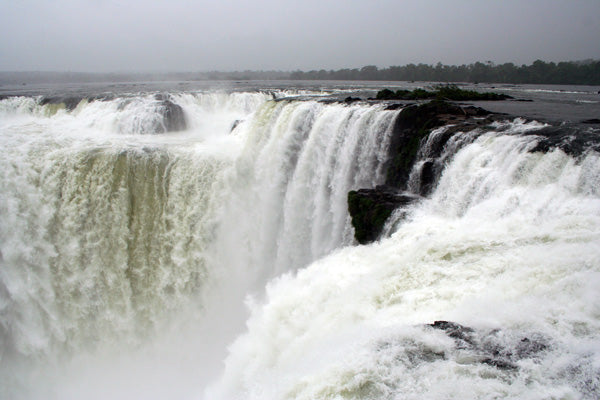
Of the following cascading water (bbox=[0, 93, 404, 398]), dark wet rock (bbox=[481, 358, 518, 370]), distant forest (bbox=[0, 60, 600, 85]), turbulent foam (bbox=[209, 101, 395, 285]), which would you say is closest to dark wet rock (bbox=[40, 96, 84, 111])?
cascading water (bbox=[0, 93, 404, 398])

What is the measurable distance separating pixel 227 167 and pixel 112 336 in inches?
224

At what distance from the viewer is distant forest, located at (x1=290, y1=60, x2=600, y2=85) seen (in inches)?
1583

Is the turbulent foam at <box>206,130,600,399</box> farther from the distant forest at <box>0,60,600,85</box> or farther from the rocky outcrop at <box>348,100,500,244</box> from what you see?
the distant forest at <box>0,60,600,85</box>

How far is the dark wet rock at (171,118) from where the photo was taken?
19.2m

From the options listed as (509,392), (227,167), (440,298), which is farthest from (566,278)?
(227,167)

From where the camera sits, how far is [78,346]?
11.7m

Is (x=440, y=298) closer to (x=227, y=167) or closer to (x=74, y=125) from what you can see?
(x=227, y=167)

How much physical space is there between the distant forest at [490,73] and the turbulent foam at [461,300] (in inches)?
1579

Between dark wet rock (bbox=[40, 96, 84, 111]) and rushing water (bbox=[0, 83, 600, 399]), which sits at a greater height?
dark wet rock (bbox=[40, 96, 84, 111])

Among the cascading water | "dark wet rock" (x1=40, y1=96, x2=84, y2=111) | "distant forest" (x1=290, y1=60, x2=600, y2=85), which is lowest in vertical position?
the cascading water

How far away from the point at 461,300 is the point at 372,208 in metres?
3.71

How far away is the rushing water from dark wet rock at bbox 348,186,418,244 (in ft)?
1.34

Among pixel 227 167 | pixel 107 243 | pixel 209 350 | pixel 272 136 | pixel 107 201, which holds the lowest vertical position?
pixel 209 350

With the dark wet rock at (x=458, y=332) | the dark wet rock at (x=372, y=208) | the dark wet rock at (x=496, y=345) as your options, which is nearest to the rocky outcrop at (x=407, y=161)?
the dark wet rock at (x=372, y=208)
